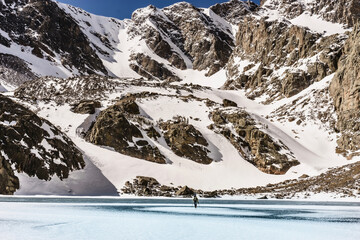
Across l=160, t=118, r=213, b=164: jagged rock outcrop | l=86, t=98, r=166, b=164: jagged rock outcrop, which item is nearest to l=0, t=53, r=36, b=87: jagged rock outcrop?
l=86, t=98, r=166, b=164: jagged rock outcrop

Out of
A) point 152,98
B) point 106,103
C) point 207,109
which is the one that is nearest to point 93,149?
point 106,103

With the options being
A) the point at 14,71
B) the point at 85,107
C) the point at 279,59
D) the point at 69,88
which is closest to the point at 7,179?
the point at 85,107

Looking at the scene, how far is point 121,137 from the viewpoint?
264ft

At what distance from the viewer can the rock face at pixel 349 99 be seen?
8412cm

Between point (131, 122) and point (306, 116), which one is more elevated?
point (306, 116)

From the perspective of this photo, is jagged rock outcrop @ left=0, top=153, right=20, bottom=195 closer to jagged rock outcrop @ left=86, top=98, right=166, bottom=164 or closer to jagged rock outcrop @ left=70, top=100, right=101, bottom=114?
jagged rock outcrop @ left=86, top=98, right=166, bottom=164

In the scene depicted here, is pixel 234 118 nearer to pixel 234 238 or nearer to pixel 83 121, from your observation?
pixel 83 121

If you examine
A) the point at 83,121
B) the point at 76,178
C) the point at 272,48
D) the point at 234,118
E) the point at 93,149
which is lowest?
the point at 76,178

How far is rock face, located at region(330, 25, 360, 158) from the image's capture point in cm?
8412

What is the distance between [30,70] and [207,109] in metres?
107

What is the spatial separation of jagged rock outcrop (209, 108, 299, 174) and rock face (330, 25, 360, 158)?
1451cm

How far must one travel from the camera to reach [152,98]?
343 ft

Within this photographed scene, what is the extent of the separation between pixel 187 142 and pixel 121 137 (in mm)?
15901

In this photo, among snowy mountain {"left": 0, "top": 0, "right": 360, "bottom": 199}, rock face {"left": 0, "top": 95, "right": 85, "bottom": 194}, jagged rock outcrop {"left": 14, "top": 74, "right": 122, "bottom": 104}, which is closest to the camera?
rock face {"left": 0, "top": 95, "right": 85, "bottom": 194}
